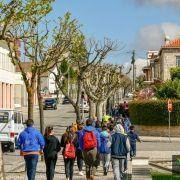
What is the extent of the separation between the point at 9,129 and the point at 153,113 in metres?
16.3

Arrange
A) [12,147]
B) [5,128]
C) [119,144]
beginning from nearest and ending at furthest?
1. [119,144]
2. [5,128]
3. [12,147]

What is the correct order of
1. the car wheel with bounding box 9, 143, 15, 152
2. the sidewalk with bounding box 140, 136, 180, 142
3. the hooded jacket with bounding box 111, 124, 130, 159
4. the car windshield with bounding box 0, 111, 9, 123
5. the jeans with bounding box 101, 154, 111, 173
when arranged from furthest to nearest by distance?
the sidewalk with bounding box 140, 136, 180, 142
the car windshield with bounding box 0, 111, 9, 123
the car wheel with bounding box 9, 143, 15, 152
the jeans with bounding box 101, 154, 111, 173
the hooded jacket with bounding box 111, 124, 130, 159

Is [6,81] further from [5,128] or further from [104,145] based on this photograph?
[104,145]

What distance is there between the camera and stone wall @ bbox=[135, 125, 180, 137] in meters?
45.4

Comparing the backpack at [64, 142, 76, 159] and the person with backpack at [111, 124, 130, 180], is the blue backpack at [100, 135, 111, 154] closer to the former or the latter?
A: the backpack at [64, 142, 76, 159]

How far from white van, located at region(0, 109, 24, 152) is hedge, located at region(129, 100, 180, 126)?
14.8 m

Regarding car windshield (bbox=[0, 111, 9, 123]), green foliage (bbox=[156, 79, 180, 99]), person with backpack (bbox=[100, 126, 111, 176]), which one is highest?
green foliage (bbox=[156, 79, 180, 99])

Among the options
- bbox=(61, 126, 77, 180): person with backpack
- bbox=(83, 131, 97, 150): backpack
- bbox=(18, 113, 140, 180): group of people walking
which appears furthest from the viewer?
bbox=(61, 126, 77, 180): person with backpack

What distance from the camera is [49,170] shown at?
60.4 feet

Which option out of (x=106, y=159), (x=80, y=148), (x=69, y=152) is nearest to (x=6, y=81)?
(x=106, y=159)

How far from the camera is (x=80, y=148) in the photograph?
2045 cm

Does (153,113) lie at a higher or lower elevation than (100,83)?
lower

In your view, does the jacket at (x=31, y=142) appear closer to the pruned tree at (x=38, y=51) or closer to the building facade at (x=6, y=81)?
the pruned tree at (x=38, y=51)

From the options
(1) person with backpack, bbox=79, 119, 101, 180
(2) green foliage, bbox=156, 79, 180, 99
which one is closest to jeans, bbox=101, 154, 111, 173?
(1) person with backpack, bbox=79, 119, 101, 180
